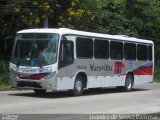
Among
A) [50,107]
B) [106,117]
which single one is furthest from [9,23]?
[106,117]

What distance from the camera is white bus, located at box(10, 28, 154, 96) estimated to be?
2042cm

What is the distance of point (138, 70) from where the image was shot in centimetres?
2772

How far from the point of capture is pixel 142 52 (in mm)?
28250

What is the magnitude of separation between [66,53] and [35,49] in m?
1.34

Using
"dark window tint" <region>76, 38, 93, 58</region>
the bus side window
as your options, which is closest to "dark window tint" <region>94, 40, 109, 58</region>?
"dark window tint" <region>76, 38, 93, 58</region>

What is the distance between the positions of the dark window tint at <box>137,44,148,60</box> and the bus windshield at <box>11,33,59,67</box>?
8.28 metres

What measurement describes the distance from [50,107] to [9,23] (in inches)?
721

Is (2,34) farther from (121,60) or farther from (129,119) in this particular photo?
(129,119)

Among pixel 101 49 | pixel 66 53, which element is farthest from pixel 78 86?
pixel 101 49

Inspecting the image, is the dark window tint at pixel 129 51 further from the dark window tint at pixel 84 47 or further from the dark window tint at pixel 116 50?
the dark window tint at pixel 84 47

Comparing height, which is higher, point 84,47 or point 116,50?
point 84,47

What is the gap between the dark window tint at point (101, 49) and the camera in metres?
23.5

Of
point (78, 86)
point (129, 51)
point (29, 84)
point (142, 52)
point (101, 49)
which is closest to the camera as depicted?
point (29, 84)

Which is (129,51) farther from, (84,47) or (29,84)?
(29,84)
